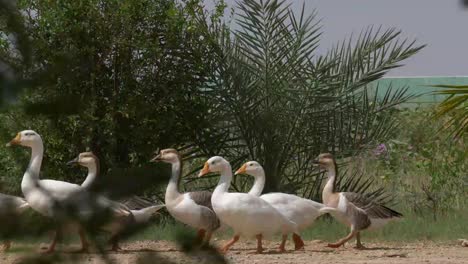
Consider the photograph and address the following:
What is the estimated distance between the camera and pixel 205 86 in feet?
43.4

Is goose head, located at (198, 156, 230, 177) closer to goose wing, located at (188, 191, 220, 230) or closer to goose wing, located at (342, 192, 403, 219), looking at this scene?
goose wing, located at (188, 191, 220, 230)

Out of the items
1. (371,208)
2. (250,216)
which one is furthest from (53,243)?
(371,208)

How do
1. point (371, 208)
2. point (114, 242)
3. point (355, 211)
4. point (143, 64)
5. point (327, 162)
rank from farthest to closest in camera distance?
1. point (143, 64)
2. point (327, 162)
3. point (371, 208)
4. point (355, 211)
5. point (114, 242)

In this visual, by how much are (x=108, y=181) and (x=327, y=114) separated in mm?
11910

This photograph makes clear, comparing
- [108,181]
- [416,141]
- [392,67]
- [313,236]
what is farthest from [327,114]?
[108,181]

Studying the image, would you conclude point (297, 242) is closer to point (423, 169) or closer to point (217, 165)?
point (217, 165)

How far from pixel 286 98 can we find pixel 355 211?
2.53 metres

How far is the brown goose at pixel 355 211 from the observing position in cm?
1097

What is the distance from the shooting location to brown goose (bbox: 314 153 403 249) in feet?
36.0

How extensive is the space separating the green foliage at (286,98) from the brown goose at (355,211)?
5.29 feet

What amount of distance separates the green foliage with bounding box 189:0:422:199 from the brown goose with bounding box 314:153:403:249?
1613mm

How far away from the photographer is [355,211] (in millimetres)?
11031

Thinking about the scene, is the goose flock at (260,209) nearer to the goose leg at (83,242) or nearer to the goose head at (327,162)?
the goose head at (327,162)

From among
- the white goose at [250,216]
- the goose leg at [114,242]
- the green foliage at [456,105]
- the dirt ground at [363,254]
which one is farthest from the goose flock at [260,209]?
the goose leg at [114,242]
